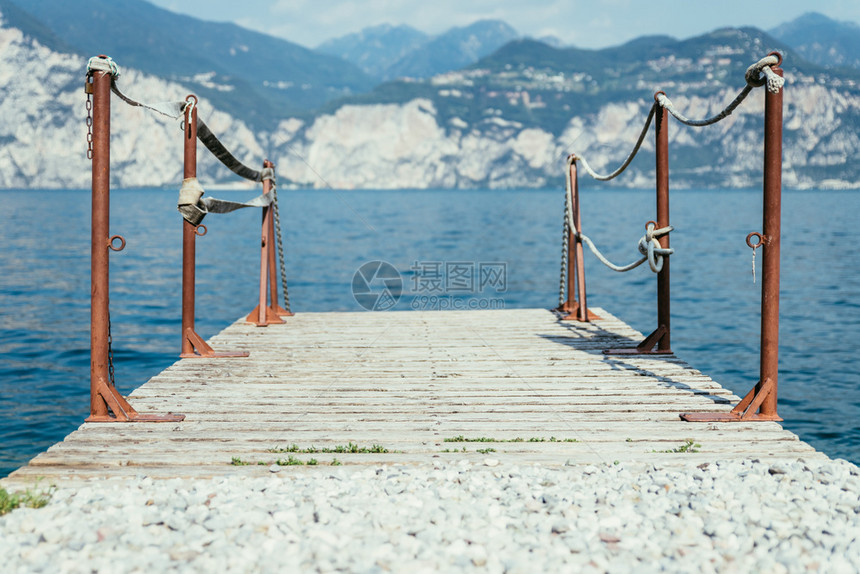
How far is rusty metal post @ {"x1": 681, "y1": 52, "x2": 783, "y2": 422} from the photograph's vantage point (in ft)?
19.3

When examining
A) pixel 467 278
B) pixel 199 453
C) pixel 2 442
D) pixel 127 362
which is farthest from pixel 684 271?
pixel 199 453

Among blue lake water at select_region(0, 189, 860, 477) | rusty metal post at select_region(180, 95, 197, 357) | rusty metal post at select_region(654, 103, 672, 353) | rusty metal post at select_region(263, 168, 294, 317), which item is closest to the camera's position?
rusty metal post at select_region(180, 95, 197, 357)

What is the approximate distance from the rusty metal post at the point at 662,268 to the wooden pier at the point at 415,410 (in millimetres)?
168

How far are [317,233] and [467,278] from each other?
29105 mm

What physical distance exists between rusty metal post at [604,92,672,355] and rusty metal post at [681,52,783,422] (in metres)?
1.76

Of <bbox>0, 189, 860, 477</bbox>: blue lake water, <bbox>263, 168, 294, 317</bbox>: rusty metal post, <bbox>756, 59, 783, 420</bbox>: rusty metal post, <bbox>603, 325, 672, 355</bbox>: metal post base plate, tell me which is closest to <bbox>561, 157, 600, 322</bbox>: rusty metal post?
<bbox>603, 325, 672, 355</bbox>: metal post base plate

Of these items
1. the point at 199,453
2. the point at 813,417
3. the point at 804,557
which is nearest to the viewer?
the point at 804,557

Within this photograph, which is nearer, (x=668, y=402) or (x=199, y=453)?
(x=199, y=453)

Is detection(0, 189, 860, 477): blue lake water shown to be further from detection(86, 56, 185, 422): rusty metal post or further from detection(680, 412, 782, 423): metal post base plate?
detection(680, 412, 782, 423): metal post base plate

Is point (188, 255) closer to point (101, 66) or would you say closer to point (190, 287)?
point (190, 287)

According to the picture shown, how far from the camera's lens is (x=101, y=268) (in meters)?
5.83

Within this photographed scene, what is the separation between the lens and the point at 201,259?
→ 40750mm

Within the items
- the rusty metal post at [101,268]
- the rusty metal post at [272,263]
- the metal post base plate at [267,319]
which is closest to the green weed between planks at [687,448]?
the rusty metal post at [101,268]

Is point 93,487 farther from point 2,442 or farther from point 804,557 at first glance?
point 2,442
